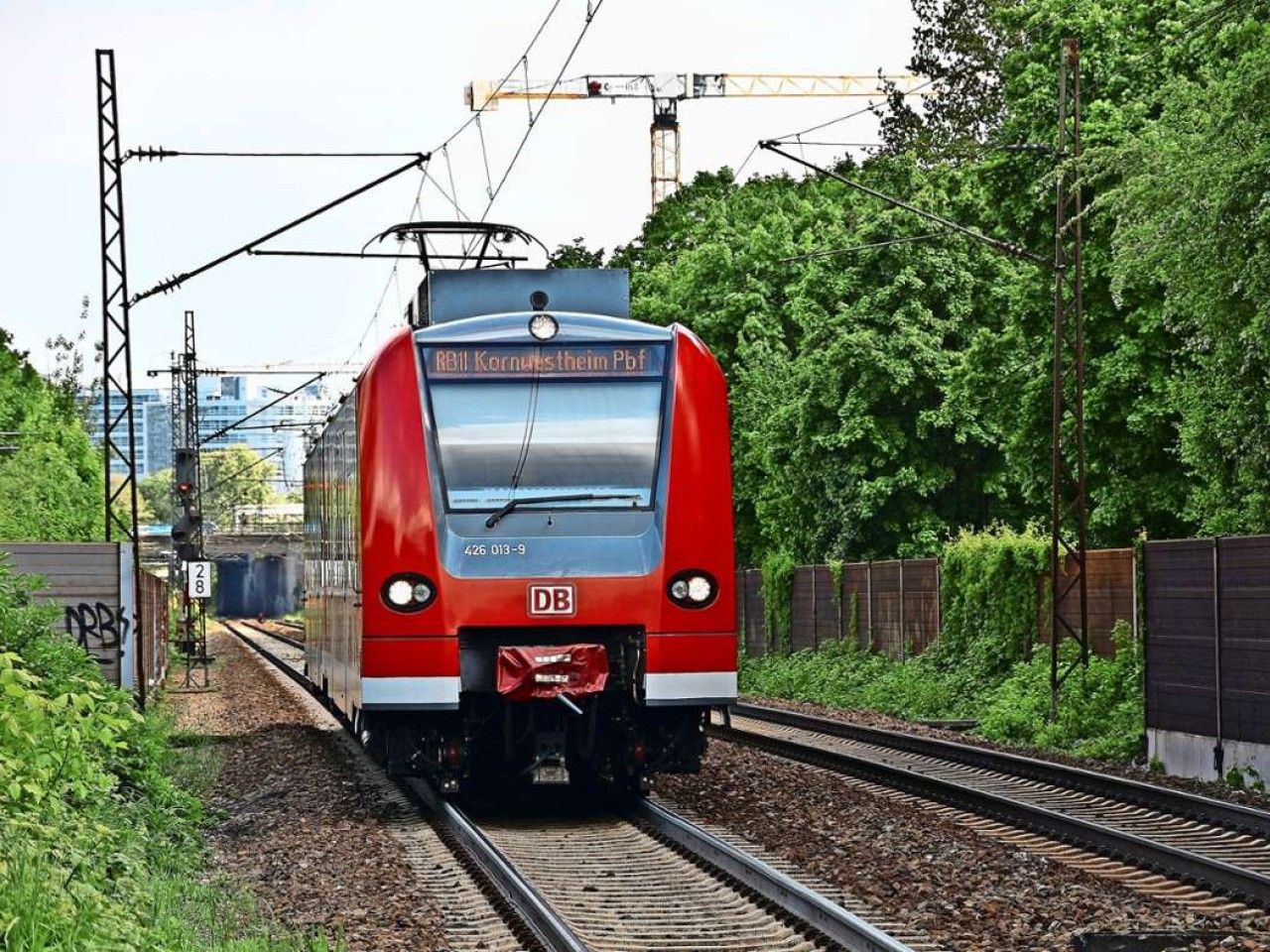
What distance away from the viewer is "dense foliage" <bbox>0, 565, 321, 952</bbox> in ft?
28.2

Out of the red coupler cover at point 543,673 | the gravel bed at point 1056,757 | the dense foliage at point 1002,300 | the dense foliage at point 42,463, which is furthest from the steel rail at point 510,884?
the dense foliage at point 42,463

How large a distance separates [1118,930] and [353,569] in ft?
26.1

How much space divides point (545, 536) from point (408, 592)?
1.03 m

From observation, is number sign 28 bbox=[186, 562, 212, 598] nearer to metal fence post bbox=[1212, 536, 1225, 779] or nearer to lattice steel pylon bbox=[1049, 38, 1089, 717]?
lattice steel pylon bbox=[1049, 38, 1089, 717]

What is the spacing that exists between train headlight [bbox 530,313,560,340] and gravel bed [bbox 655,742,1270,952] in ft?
12.1

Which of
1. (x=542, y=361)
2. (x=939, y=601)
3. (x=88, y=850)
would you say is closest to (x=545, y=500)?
(x=542, y=361)

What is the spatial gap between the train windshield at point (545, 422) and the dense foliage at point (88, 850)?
3.08 meters

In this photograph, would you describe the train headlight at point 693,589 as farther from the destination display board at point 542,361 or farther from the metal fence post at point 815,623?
the metal fence post at point 815,623

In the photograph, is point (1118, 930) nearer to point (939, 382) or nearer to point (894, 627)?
point (894, 627)

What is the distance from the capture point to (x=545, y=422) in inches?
613

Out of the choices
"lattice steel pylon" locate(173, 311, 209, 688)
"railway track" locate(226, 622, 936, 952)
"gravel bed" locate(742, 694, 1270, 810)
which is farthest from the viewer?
"lattice steel pylon" locate(173, 311, 209, 688)

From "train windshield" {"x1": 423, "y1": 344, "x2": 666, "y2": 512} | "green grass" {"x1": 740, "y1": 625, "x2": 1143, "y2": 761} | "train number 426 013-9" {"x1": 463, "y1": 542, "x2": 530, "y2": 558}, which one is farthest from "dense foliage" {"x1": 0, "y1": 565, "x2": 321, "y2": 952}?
"green grass" {"x1": 740, "y1": 625, "x2": 1143, "y2": 761}

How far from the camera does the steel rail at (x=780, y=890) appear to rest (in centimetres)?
952

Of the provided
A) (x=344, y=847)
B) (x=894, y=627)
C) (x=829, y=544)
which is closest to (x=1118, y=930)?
(x=344, y=847)
